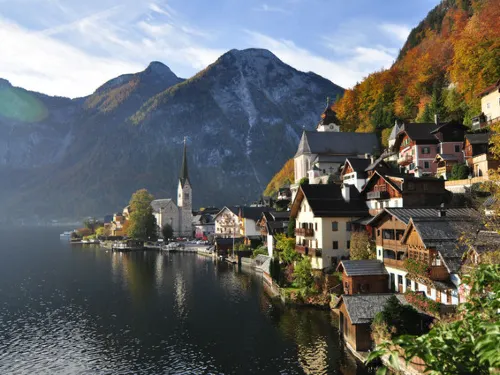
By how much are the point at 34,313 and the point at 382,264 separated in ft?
142

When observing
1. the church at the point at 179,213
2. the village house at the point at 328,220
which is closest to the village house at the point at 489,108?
the village house at the point at 328,220

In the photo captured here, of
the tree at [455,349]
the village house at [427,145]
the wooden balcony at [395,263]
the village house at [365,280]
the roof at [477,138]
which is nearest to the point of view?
the tree at [455,349]

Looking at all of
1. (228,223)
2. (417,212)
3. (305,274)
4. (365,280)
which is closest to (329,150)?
(228,223)

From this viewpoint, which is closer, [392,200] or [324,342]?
[324,342]

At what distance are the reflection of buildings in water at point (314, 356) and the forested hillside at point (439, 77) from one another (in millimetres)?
53101

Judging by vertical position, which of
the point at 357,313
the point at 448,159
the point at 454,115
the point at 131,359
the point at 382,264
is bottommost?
the point at 131,359

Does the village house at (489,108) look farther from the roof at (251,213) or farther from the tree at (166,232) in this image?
the tree at (166,232)

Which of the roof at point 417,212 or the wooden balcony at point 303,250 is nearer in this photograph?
the roof at point 417,212

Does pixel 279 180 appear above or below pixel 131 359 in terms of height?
above

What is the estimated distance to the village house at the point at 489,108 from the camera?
196ft

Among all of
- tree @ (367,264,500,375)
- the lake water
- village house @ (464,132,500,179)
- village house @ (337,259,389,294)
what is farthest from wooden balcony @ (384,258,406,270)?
tree @ (367,264,500,375)

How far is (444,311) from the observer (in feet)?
102

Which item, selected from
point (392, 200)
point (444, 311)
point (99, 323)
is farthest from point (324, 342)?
point (99, 323)

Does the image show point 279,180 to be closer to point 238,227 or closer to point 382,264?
point 238,227
